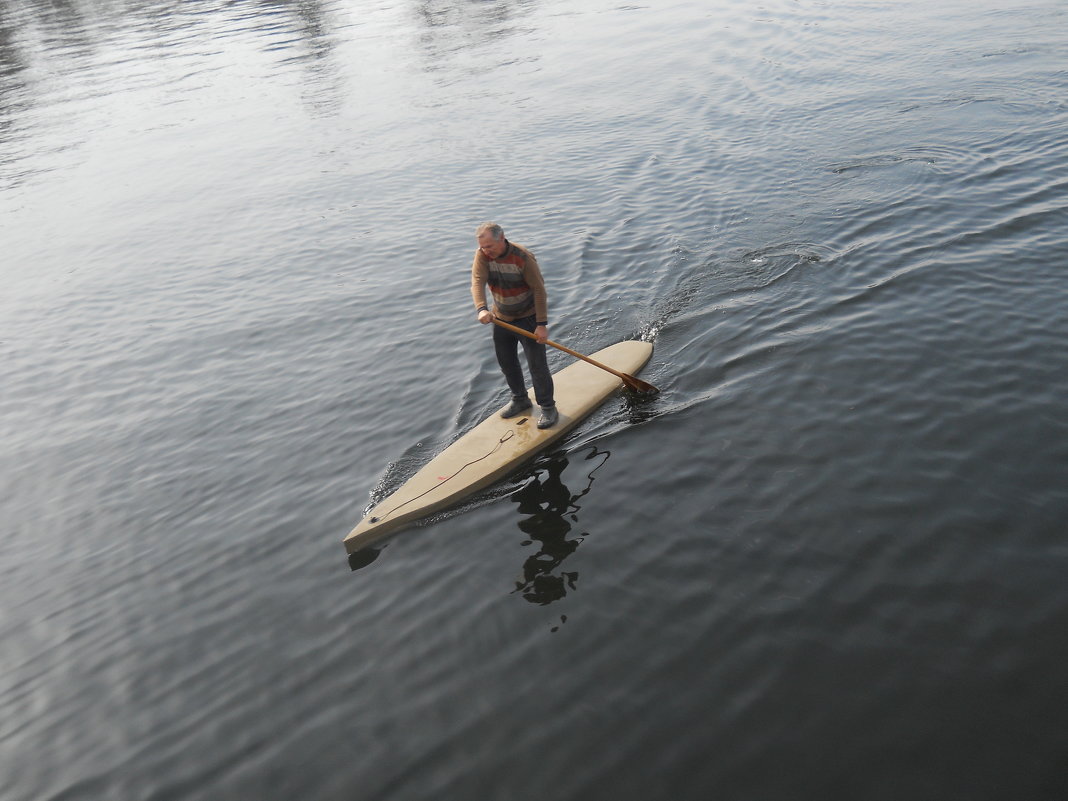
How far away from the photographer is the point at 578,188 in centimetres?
1778

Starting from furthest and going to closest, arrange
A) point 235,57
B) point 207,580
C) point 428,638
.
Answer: point 235,57 → point 207,580 → point 428,638

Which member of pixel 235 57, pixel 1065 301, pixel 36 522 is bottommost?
pixel 36 522

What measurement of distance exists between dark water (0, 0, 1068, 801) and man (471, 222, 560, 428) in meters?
0.81

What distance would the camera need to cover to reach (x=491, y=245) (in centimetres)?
840

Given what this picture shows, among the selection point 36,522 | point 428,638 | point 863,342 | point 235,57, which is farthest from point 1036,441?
point 235,57

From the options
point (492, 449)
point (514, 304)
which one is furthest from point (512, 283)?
point (492, 449)

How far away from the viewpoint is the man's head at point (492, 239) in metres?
8.29

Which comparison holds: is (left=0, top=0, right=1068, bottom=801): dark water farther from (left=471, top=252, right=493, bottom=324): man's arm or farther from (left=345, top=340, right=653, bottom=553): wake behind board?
(left=471, top=252, right=493, bottom=324): man's arm

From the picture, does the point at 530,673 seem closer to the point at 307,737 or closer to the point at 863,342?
the point at 307,737

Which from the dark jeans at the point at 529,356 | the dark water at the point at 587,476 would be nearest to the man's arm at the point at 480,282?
the dark jeans at the point at 529,356

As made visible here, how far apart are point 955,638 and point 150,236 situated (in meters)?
18.6

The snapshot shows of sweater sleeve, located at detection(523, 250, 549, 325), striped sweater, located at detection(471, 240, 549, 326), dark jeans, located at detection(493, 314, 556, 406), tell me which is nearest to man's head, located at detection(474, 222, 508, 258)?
striped sweater, located at detection(471, 240, 549, 326)

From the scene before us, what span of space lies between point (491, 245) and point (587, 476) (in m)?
2.66

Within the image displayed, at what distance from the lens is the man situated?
8594 mm
